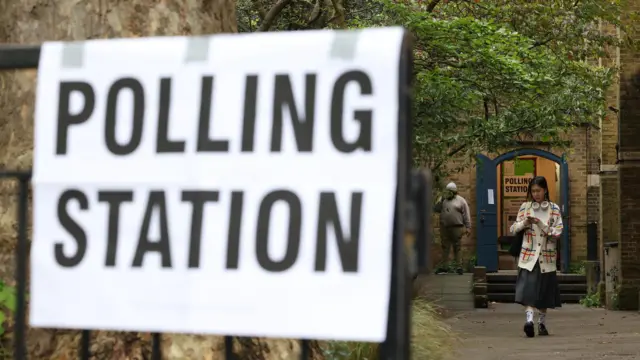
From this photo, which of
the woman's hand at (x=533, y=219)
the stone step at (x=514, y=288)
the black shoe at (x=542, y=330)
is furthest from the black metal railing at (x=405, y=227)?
the stone step at (x=514, y=288)

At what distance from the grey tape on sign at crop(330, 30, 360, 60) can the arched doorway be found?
23.7m

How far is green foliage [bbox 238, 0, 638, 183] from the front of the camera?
13.5 m

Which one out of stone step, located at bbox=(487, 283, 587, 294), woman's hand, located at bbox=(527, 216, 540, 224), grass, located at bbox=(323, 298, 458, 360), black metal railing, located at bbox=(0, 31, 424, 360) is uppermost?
woman's hand, located at bbox=(527, 216, 540, 224)

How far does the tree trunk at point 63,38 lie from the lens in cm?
481

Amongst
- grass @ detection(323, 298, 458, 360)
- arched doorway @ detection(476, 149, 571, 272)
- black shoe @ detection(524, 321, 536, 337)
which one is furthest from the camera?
arched doorway @ detection(476, 149, 571, 272)

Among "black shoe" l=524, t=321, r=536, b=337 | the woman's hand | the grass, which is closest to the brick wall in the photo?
"black shoe" l=524, t=321, r=536, b=337

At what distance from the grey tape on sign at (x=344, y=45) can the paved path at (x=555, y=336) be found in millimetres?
8287

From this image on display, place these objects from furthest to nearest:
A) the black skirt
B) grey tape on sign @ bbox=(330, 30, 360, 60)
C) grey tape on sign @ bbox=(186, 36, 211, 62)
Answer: the black skirt → grey tape on sign @ bbox=(186, 36, 211, 62) → grey tape on sign @ bbox=(330, 30, 360, 60)

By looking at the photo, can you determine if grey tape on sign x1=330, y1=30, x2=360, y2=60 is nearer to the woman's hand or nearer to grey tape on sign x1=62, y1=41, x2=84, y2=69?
grey tape on sign x1=62, y1=41, x2=84, y2=69

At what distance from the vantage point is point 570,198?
27.1 metres

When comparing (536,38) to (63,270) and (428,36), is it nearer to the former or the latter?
(428,36)

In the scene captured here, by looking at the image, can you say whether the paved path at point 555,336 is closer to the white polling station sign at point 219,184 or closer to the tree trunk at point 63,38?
the tree trunk at point 63,38

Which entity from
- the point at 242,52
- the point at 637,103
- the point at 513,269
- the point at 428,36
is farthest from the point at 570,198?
the point at 242,52

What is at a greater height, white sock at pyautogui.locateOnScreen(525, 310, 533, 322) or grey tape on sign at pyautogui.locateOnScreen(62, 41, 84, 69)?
grey tape on sign at pyautogui.locateOnScreen(62, 41, 84, 69)
